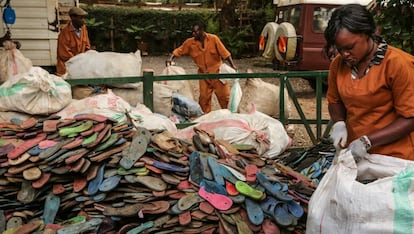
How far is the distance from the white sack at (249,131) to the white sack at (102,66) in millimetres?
831

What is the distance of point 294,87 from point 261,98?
597 cm

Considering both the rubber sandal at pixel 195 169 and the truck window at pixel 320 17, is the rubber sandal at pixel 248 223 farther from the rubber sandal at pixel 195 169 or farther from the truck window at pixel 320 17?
the truck window at pixel 320 17

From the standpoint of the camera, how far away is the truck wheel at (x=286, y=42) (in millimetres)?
9977

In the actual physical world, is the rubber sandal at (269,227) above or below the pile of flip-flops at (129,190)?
below

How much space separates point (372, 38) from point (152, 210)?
1.56 m

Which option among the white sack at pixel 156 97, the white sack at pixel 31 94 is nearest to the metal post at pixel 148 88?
the white sack at pixel 156 97

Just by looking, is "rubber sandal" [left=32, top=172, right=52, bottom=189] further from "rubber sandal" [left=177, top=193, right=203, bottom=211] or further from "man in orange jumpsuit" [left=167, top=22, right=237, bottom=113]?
"man in orange jumpsuit" [left=167, top=22, right=237, bottom=113]

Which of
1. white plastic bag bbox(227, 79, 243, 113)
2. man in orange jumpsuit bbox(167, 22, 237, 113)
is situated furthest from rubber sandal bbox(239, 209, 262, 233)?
man in orange jumpsuit bbox(167, 22, 237, 113)

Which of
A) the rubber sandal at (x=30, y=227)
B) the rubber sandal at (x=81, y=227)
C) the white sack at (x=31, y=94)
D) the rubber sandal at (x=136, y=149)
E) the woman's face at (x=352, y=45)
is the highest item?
the woman's face at (x=352, y=45)

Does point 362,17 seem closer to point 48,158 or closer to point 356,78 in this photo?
point 356,78

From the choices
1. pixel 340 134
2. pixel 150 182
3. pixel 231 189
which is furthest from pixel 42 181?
pixel 340 134

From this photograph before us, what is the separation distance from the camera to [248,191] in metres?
2.78

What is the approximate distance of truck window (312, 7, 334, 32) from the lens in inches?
400

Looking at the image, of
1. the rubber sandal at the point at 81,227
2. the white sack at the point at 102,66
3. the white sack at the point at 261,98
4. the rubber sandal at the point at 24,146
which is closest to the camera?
the rubber sandal at the point at 81,227
